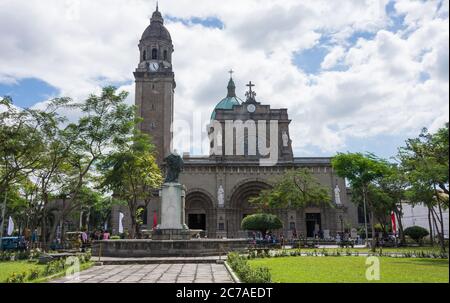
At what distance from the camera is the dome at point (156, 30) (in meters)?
49.2

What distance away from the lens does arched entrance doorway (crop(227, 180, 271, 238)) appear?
153ft

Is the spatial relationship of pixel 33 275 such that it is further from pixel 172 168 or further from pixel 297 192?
pixel 297 192

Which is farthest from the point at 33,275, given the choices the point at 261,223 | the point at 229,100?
the point at 229,100

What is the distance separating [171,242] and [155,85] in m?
33.0

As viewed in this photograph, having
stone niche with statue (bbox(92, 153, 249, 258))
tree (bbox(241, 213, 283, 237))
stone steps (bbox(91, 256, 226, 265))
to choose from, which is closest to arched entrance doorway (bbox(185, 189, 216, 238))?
tree (bbox(241, 213, 283, 237))

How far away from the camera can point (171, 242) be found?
765 inches

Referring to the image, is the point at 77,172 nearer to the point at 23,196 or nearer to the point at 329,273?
the point at 23,196

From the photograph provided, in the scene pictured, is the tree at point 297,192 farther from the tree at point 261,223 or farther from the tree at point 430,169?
the tree at point 430,169

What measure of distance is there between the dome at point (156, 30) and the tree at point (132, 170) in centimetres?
2152

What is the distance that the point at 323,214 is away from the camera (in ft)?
151

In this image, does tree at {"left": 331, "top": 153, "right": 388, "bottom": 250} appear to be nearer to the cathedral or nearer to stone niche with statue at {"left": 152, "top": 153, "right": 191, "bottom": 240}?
the cathedral

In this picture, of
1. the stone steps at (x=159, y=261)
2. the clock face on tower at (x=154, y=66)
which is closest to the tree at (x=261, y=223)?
the stone steps at (x=159, y=261)

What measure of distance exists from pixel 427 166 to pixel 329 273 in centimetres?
933
